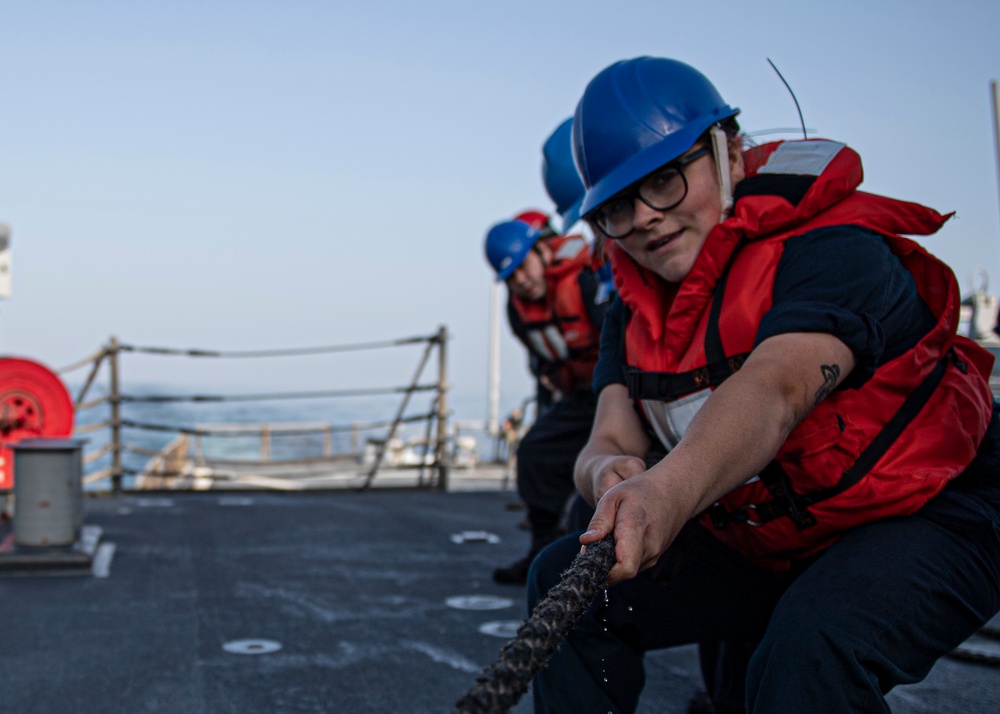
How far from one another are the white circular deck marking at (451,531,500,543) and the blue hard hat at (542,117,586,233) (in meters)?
2.03

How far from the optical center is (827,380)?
1.39 meters

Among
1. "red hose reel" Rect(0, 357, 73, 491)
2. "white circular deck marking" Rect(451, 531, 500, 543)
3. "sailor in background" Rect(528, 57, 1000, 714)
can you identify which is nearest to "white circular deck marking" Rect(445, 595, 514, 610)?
"white circular deck marking" Rect(451, 531, 500, 543)

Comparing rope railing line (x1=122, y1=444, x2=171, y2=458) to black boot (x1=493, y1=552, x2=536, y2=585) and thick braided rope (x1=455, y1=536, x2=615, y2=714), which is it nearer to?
black boot (x1=493, y1=552, x2=536, y2=585)

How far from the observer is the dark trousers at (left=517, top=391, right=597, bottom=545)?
14.1 ft

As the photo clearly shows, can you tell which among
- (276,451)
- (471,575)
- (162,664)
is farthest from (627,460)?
(276,451)

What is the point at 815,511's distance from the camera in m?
1.53

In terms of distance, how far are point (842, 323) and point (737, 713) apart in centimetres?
128

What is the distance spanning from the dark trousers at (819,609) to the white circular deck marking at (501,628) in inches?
67.0

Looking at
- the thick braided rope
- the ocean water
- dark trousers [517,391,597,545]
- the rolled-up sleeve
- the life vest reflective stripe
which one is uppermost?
the rolled-up sleeve

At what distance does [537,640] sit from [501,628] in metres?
2.73

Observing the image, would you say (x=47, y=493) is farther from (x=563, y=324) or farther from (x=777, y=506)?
(x=777, y=506)

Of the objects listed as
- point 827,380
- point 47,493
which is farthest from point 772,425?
point 47,493

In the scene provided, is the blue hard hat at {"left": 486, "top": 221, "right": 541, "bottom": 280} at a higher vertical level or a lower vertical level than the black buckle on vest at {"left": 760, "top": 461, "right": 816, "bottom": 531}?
higher

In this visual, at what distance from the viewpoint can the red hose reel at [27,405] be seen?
19.7 feet
